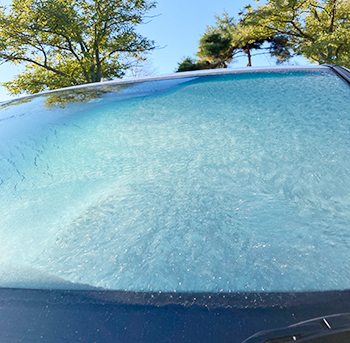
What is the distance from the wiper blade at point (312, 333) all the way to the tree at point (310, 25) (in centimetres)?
1261

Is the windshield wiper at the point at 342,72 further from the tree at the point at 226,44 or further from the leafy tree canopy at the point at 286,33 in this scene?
the tree at the point at 226,44

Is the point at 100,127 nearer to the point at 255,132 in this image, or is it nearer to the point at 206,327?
the point at 255,132

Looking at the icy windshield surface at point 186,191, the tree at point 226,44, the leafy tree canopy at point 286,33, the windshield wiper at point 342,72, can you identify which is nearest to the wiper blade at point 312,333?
the icy windshield surface at point 186,191

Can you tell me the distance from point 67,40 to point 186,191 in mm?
14338

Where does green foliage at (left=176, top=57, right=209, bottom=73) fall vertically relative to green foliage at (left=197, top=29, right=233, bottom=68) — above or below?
below

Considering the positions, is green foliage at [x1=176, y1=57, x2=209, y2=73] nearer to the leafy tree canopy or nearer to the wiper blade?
the leafy tree canopy

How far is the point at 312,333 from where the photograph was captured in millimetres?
299

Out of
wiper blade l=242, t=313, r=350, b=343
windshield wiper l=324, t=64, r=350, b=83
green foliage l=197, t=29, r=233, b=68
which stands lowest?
wiper blade l=242, t=313, r=350, b=343

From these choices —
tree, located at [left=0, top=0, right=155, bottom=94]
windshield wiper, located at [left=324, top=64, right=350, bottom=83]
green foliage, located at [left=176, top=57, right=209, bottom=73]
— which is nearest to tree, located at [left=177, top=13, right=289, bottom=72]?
green foliage, located at [left=176, top=57, right=209, bottom=73]

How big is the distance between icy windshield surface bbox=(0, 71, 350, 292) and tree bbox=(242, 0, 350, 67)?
12131mm

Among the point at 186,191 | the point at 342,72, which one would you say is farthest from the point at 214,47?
the point at 186,191

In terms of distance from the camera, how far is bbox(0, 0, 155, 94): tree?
Result: 1130 centimetres

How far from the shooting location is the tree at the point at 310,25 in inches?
436

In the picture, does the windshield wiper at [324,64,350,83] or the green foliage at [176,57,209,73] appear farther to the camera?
the green foliage at [176,57,209,73]
